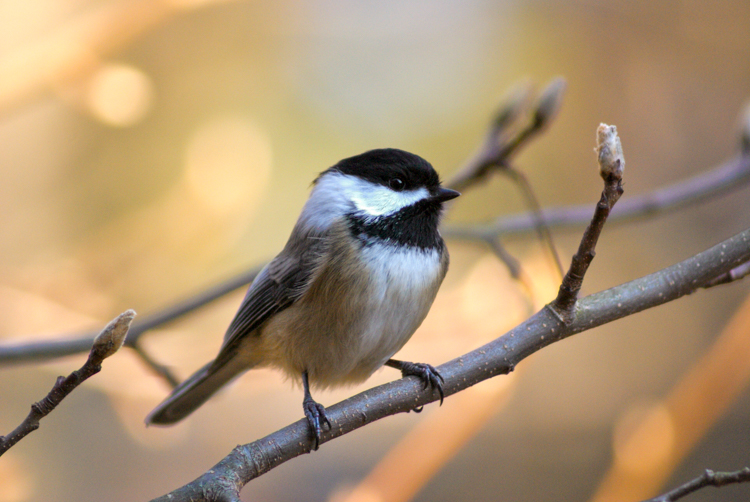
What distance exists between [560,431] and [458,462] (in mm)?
459

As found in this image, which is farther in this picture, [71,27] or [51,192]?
[51,192]

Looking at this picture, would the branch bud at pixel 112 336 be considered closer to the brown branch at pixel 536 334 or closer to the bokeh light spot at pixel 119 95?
the brown branch at pixel 536 334

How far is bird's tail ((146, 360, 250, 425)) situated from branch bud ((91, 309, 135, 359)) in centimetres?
78

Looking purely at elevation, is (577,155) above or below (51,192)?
below

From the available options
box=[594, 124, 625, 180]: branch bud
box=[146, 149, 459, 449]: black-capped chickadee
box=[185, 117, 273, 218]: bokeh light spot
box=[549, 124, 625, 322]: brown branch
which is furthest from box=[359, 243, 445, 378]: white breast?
box=[185, 117, 273, 218]: bokeh light spot

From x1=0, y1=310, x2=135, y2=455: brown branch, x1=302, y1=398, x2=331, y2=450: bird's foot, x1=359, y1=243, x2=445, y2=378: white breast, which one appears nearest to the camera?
x1=0, y1=310, x2=135, y2=455: brown branch

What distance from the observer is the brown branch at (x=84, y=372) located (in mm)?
703

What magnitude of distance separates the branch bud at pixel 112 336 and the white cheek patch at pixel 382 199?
706mm

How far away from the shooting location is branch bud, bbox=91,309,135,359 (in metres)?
0.70

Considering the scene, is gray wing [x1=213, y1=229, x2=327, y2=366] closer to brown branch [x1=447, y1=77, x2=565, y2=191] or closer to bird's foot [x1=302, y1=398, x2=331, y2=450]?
bird's foot [x1=302, y1=398, x2=331, y2=450]

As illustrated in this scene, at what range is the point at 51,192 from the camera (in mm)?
2725

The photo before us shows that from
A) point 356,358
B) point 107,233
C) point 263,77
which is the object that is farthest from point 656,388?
point 107,233

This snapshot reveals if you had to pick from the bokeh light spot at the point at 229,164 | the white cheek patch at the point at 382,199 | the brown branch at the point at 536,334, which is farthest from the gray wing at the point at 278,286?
the bokeh light spot at the point at 229,164

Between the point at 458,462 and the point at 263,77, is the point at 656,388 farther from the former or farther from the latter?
the point at 263,77
